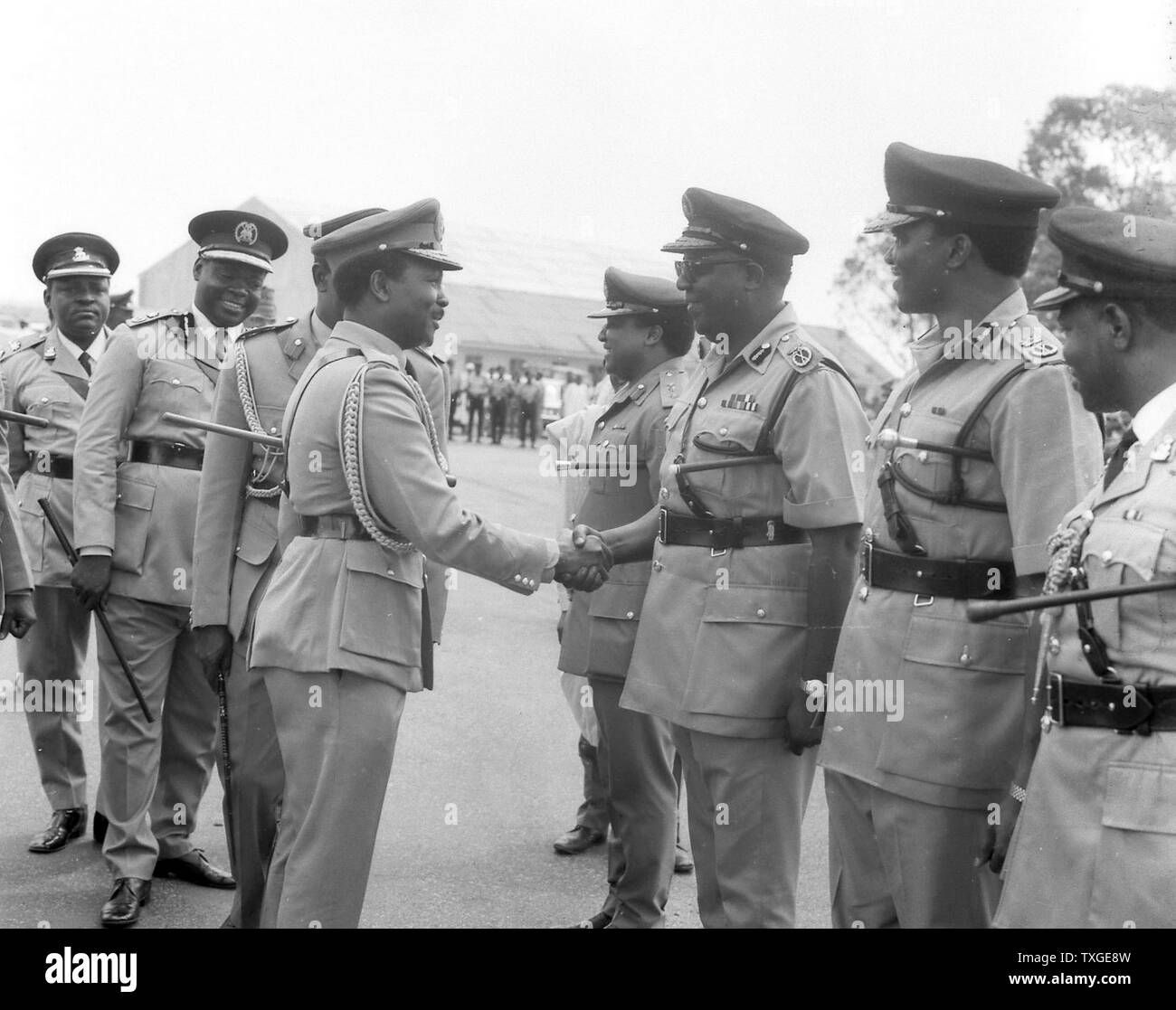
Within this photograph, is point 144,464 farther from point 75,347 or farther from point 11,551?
point 75,347

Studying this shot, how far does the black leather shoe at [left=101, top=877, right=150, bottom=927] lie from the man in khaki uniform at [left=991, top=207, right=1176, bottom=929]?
3.17 meters

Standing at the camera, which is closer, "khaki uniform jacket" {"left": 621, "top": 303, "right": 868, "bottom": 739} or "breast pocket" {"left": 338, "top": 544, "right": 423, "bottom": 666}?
"breast pocket" {"left": 338, "top": 544, "right": 423, "bottom": 666}

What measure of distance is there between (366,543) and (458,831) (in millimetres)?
2749

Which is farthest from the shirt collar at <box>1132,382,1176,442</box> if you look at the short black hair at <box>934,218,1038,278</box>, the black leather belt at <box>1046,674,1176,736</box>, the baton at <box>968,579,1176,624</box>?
the short black hair at <box>934,218,1038,278</box>

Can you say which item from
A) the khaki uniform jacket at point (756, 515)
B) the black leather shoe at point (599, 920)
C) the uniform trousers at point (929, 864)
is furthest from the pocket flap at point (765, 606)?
the black leather shoe at point (599, 920)

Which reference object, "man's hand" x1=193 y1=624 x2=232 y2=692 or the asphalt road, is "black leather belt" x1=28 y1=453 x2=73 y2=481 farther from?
"man's hand" x1=193 y1=624 x2=232 y2=692

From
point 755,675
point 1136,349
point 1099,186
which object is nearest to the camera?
point 1136,349

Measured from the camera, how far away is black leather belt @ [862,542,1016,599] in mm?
3289

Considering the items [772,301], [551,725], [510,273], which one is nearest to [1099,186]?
[551,725]

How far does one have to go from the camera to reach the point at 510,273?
50.0 meters
